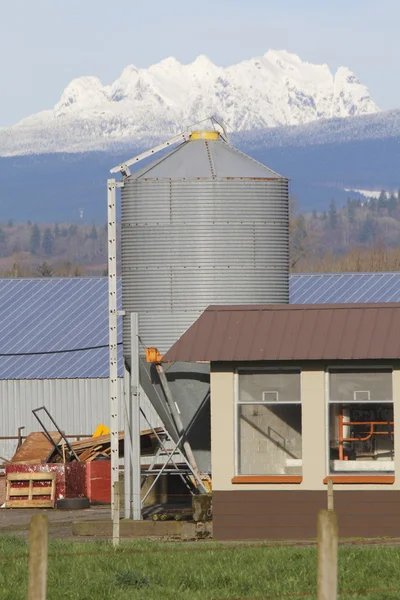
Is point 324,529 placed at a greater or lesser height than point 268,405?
lesser

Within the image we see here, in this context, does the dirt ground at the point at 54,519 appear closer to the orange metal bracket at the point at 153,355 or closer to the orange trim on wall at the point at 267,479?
the orange trim on wall at the point at 267,479

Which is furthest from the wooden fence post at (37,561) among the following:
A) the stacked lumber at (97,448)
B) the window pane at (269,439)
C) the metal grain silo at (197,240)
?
the stacked lumber at (97,448)

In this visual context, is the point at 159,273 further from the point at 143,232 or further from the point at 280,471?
the point at 280,471

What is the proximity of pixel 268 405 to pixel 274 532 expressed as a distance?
7.14ft

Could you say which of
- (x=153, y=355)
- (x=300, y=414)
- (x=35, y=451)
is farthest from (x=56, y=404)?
(x=300, y=414)

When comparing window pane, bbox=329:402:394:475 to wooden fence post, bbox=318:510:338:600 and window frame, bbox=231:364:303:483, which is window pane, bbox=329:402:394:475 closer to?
window frame, bbox=231:364:303:483

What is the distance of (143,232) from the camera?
1018 inches

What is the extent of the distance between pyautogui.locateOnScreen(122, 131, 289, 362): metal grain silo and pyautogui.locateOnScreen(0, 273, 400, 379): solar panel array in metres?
17.6

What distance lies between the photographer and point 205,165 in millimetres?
26031

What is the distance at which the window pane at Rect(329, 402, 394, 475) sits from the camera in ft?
77.4

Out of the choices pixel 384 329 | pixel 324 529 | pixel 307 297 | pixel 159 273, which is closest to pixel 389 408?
pixel 384 329

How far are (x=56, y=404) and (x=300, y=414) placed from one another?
21593 mm

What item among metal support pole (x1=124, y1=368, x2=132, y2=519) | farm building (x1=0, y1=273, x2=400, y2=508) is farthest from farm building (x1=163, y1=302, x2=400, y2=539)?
farm building (x1=0, y1=273, x2=400, y2=508)

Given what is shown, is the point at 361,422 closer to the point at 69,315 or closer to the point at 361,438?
the point at 361,438
